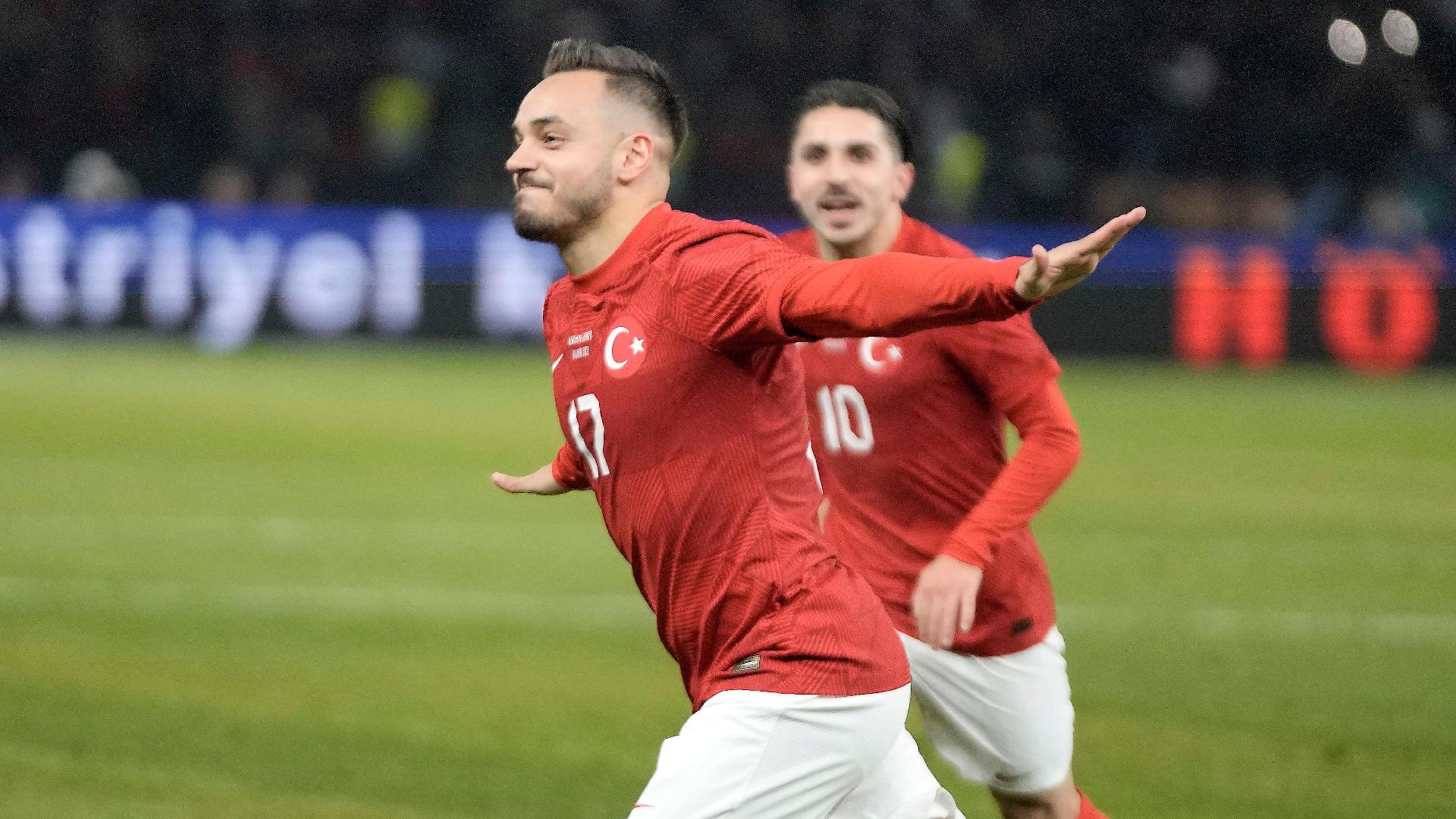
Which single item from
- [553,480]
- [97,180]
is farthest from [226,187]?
[553,480]

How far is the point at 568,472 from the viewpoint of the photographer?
4.59m

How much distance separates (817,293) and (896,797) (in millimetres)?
1183

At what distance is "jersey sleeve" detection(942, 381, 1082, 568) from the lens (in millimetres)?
4391

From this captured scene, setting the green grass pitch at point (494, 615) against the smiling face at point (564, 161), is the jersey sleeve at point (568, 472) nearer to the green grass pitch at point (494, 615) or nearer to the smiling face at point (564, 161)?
the smiling face at point (564, 161)

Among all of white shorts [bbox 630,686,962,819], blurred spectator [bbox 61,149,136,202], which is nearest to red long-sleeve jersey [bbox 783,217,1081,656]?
white shorts [bbox 630,686,962,819]

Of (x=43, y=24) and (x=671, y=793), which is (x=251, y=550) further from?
(x=43, y=24)

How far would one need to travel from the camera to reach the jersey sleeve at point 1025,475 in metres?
4.39

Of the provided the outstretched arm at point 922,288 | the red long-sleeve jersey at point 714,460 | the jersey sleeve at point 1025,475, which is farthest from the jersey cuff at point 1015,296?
the jersey sleeve at point 1025,475

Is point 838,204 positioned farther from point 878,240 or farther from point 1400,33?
point 1400,33

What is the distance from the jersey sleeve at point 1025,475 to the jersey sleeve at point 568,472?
89 centimetres

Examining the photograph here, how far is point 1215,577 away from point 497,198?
14818 millimetres

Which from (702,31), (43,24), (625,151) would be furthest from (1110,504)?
(43,24)

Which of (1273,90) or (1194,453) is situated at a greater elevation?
(1273,90)

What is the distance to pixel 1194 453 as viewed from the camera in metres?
15.8
